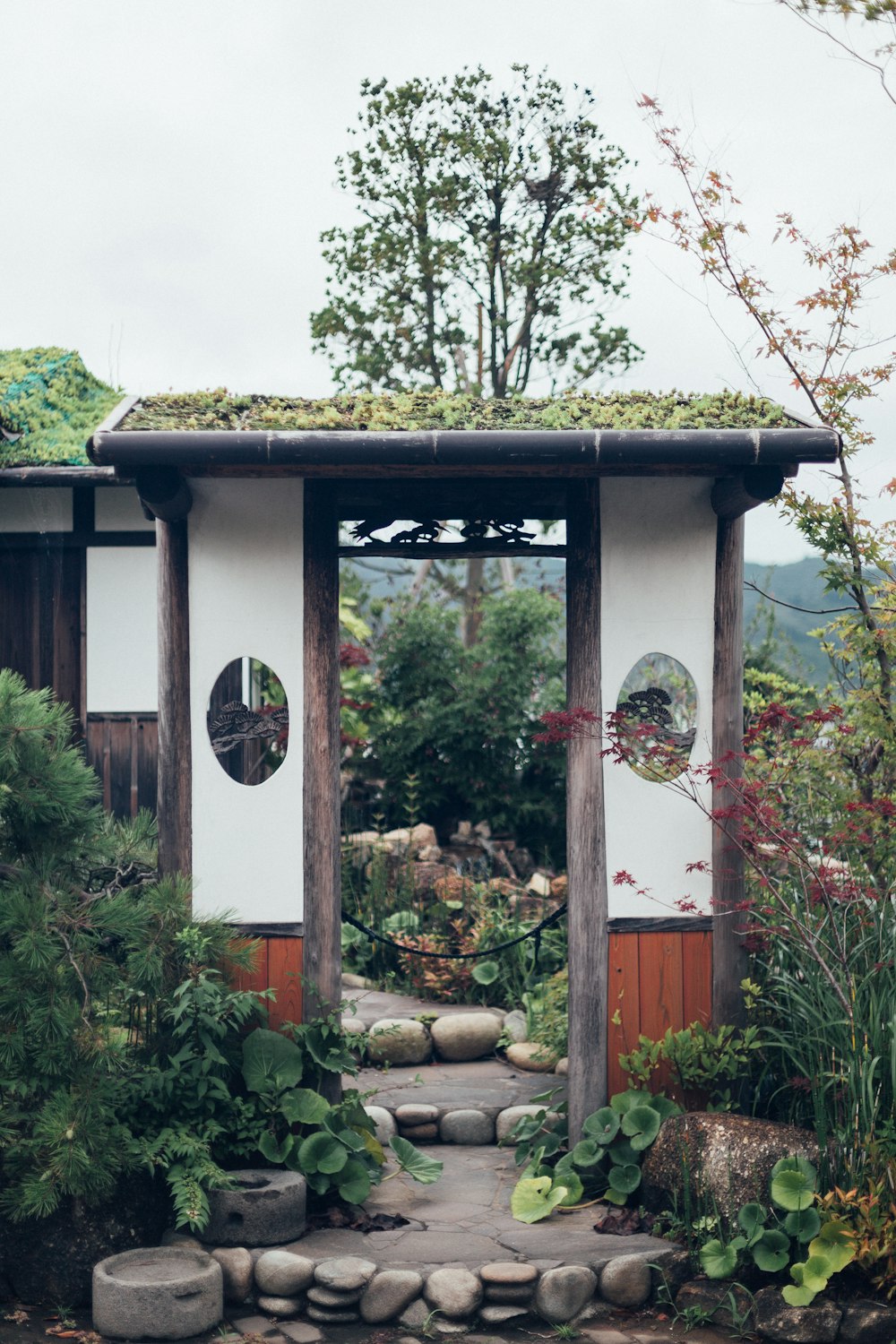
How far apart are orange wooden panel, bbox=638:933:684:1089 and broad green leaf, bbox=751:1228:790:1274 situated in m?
1.10

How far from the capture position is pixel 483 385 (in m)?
13.4

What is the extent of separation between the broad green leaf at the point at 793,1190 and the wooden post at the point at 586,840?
1063 millimetres

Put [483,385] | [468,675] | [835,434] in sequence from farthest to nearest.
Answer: [483,385], [468,675], [835,434]

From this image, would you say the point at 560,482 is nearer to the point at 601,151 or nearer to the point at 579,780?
the point at 579,780

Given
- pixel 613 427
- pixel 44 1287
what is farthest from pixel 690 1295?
pixel 613 427

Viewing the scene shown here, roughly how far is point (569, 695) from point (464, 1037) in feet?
10.1

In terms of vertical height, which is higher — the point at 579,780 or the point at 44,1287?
the point at 579,780

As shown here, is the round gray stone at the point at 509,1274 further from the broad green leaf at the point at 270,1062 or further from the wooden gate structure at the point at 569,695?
the broad green leaf at the point at 270,1062

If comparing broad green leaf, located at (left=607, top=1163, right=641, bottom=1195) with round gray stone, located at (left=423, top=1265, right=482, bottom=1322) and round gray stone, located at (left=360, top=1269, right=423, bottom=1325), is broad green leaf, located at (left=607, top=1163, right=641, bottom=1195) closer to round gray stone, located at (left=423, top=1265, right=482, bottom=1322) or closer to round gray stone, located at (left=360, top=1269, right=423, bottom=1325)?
round gray stone, located at (left=423, top=1265, right=482, bottom=1322)

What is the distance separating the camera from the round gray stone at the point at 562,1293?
4820mm

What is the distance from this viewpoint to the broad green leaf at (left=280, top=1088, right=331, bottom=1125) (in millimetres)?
5453

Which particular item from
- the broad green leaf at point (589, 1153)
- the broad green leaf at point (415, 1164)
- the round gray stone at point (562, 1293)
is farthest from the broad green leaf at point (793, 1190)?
the broad green leaf at point (415, 1164)

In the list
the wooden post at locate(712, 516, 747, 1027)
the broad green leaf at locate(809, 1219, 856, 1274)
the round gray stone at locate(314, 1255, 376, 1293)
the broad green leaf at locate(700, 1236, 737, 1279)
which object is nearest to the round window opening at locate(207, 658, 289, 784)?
the wooden post at locate(712, 516, 747, 1027)

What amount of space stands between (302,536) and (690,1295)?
3.56 meters
